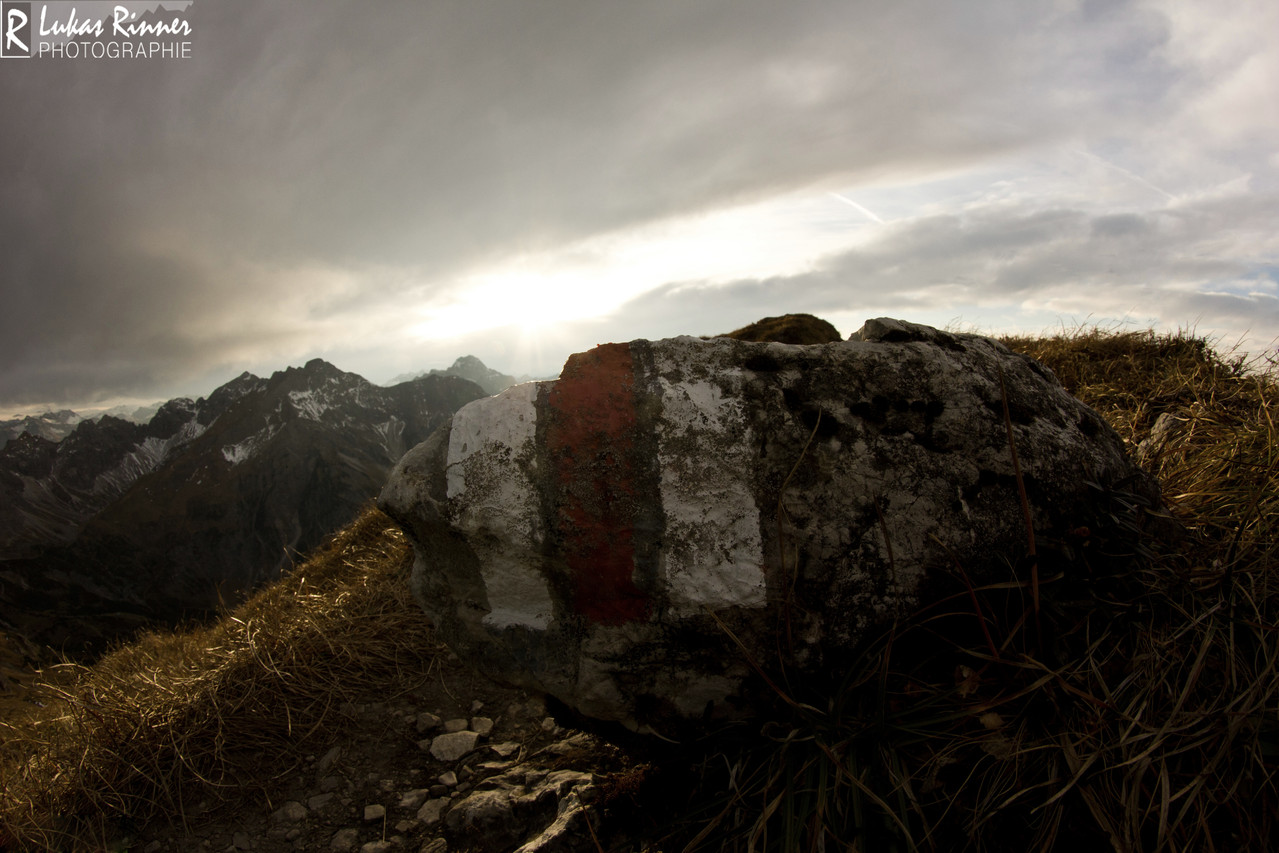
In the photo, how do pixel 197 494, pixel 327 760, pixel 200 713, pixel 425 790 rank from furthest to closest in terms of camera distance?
pixel 197 494 < pixel 200 713 < pixel 327 760 < pixel 425 790

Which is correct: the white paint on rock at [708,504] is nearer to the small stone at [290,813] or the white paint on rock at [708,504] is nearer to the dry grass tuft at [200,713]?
the small stone at [290,813]

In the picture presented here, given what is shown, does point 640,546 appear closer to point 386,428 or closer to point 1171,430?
point 1171,430

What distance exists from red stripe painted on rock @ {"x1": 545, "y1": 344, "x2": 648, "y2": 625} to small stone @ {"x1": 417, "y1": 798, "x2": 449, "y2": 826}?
1612 mm

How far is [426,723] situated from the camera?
353 cm

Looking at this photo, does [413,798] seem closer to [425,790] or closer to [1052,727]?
[425,790]

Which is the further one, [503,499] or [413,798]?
[413,798]

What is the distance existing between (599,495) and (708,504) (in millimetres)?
426

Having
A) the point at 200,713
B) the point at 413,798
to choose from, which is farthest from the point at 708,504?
the point at 200,713

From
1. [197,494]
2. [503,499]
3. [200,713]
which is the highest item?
[503,499]

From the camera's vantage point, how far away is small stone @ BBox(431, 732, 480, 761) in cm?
332

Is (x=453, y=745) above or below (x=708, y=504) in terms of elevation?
below

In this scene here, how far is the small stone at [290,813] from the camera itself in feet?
9.80

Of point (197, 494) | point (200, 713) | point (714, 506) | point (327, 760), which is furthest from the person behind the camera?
point (197, 494)

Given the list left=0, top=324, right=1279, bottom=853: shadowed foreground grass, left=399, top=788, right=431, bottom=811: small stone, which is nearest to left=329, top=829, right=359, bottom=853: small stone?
left=399, top=788, right=431, bottom=811: small stone
